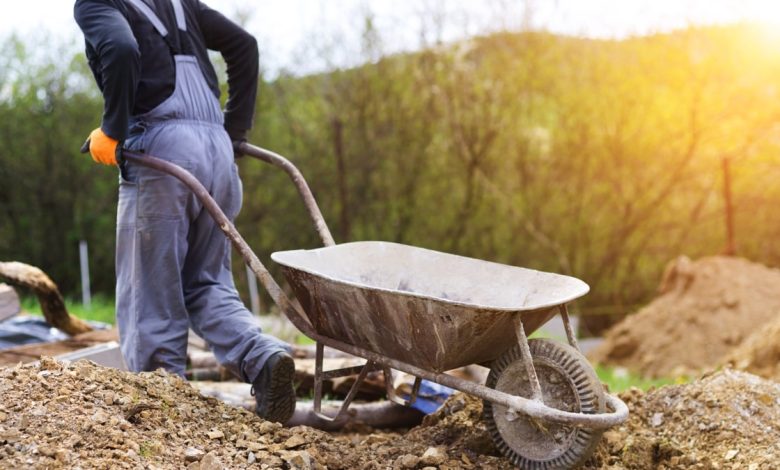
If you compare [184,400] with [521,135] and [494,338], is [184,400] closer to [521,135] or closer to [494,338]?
[494,338]

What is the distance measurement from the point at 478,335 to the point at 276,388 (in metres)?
0.90

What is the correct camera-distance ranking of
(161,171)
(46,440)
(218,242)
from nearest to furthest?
(46,440) < (161,171) < (218,242)

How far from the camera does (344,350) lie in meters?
3.01

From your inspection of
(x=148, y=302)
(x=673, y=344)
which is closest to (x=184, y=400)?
(x=148, y=302)

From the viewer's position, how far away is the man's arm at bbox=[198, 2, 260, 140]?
3625mm

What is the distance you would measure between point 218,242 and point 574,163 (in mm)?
5841

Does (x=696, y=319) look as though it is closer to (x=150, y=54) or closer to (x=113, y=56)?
(x=150, y=54)

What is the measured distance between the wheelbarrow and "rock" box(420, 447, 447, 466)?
188mm

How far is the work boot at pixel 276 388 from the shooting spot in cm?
314

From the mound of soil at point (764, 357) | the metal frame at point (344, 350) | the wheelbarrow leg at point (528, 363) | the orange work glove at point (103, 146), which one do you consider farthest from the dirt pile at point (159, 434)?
the mound of soil at point (764, 357)

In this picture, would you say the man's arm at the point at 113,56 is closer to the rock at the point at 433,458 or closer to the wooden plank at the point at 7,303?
the rock at the point at 433,458

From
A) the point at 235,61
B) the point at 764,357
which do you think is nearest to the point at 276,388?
the point at 235,61

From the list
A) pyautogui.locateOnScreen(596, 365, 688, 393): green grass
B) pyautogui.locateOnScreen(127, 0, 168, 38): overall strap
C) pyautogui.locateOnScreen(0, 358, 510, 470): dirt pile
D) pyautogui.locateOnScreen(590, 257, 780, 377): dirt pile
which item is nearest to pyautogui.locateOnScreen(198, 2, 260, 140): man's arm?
pyautogui.locateOnScreen(127, 0, 168, 38): overall strap

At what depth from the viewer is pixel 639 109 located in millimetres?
8570
